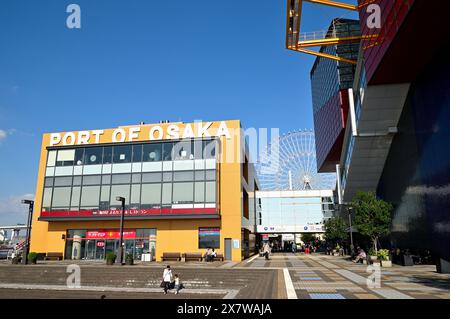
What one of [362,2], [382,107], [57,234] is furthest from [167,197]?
[362,2]

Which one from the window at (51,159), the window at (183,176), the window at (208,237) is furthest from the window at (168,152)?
the window at (51,159)

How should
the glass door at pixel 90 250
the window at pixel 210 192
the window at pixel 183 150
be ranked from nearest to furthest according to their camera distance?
the window at pixel 210 192 < the window at pixel 183 150 < the glass door at pixel 90 250

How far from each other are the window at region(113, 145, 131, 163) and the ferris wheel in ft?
107

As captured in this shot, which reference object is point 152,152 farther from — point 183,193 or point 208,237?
point 208,237

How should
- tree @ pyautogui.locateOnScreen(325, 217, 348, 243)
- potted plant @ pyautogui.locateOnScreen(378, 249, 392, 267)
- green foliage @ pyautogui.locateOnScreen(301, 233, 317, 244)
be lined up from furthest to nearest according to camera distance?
green foliage @ pyautogui.locateOnScreen(301, 233, 317, 244) < tree @ pyautogui.locateOnScreen(325, 217, 348, 243) < potted plant @ pyautogui.locateOnScreen(378, 249, 392, 267)

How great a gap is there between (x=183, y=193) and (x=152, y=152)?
6.01 metres

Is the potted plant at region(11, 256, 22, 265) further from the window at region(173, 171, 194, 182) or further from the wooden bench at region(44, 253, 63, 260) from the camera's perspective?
the window at region(173, 171, 194, 182)

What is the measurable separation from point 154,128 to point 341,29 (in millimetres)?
26121

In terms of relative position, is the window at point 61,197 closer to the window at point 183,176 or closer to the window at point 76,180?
the window at point 76,180

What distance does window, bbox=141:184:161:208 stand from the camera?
37562mm

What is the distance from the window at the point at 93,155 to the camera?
40.2 metres

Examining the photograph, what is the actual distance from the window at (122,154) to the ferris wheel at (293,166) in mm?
32669

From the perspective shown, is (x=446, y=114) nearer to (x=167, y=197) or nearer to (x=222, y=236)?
(x=222, y=236)

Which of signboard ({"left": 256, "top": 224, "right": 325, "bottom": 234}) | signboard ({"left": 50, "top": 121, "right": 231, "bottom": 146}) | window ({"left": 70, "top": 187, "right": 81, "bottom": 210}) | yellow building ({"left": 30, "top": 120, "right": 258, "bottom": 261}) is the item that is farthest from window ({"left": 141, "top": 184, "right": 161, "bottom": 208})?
signboard ({"left": 256, "top": 224, "right": 325, "bottom": 234})
